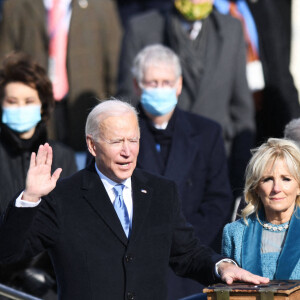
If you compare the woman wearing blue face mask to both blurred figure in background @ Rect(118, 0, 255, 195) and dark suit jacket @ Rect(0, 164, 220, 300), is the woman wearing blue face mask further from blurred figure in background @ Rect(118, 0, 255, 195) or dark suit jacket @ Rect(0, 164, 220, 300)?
dark suit jacket @ Rect(0, 164, 220, 300)

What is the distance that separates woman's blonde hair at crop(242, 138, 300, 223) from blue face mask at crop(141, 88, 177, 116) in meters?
1.27

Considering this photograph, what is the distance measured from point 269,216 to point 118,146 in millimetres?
900

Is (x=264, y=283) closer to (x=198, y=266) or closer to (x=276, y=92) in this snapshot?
A: (x=198, y=266)

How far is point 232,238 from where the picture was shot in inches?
217

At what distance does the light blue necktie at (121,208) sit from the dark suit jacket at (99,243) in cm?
5

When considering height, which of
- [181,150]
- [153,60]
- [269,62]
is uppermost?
[153,60]

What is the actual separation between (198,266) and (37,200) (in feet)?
3.08

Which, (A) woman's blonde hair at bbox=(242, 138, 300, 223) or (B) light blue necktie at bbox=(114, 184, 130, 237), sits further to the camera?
(A) woman's blonde hair at bbox=(242, 138, 300, 223)

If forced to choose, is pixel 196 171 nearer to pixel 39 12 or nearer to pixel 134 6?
pixel 39 12

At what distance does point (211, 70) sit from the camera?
7.70 meters

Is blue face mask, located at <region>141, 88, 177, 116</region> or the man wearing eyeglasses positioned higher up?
blue face mask, located at <region>141, 88, 177, 116</region>

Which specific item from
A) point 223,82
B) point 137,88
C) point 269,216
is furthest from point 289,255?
point 223,82

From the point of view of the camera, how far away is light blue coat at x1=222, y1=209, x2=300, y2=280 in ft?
17.2

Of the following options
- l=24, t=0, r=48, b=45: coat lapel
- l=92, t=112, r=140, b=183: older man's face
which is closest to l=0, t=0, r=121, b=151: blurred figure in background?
l=24, t=0, r=48, b=45: coat lapel
